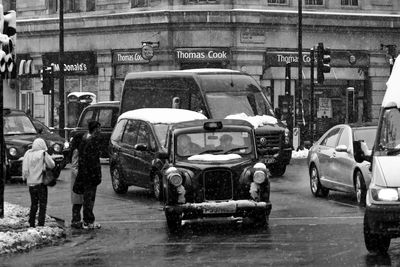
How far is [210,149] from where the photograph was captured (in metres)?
17.2

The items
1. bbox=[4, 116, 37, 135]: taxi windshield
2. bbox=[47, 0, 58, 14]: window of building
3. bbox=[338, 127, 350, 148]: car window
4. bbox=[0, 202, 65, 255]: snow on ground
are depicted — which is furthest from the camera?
bbox=[47, 0, 58, 14]: window of building

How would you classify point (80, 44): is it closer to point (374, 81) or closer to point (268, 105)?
point (374, 81)

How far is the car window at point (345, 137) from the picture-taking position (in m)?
20.5

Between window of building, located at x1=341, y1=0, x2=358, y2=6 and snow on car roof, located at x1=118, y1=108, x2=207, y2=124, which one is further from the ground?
window of building, located at x1=341, y1=0, x2=358, y2=6

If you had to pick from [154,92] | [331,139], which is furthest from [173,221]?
[154,92]

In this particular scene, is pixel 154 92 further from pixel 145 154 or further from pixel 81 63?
pixel 81 63

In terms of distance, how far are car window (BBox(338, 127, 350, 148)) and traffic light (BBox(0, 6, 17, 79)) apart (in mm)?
6788

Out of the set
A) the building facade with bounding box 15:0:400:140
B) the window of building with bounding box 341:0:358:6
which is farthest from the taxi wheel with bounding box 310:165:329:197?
the window of building with bounding box 341:0:358:6

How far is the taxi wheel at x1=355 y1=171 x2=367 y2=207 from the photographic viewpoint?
1927 centimetres

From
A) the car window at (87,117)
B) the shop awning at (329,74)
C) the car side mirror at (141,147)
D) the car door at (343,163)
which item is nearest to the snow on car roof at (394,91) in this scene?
the car door at (343,163)

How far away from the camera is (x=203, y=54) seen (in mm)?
46062

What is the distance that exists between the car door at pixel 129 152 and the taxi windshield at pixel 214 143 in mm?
4599

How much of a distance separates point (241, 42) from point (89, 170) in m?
29.7

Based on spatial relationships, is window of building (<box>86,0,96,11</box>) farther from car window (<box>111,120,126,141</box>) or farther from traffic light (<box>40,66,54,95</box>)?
car window (<box>111,120,126,141</box>)
